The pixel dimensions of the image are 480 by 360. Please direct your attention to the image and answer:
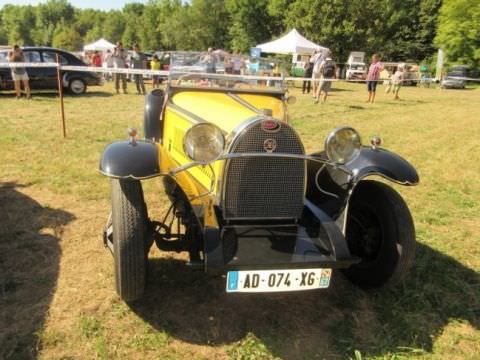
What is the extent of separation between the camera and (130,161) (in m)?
2.60

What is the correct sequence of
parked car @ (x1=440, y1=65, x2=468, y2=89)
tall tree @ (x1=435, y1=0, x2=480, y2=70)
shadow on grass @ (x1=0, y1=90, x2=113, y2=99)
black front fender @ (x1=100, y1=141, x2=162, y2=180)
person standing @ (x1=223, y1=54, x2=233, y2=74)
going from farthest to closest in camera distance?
tall tree @ (x1=435, y1=0, x2=480, y2=70), parked car @ (x1=440, y1=65, x2=468, y2=89), shadow on grass @ (x1=0, y1=90, x2=113, y2=99), person standing @ (x1=223, y1=54, x2=233, y2=74), black front fender @ (x1=100, y1=141, x2=162, y2=180)

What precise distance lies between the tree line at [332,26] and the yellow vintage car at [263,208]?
36815 mm

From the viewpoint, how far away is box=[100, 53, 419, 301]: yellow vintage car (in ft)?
8.21

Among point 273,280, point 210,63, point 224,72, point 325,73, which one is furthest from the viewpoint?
point 325,73

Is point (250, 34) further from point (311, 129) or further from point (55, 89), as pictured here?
point (311, 129)

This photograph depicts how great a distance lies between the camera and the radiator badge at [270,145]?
8.58ft

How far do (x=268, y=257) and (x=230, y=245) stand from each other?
26 cm

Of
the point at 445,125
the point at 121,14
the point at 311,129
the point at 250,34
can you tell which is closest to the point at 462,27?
the point at 250,34

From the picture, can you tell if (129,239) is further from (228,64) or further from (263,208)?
(228,64)

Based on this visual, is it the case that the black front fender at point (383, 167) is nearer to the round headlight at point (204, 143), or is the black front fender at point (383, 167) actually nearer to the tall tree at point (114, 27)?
the round headlight at point (204, 143)

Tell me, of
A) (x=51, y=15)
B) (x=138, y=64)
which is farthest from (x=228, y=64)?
(x=51, y=15)

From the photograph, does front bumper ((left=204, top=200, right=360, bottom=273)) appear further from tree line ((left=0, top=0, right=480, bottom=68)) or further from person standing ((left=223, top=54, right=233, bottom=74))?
tree line ((left=0, top=0, right=480, bottom=68))

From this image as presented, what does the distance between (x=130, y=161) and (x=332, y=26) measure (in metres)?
38.5


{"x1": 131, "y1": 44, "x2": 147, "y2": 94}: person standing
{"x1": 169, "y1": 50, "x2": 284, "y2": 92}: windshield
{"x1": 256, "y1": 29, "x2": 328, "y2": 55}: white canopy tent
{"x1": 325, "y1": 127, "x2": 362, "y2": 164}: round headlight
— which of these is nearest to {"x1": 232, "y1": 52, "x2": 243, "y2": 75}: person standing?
{"x1": 169, "y1": 50, "x2": 284, "y2": 92}: windshield
